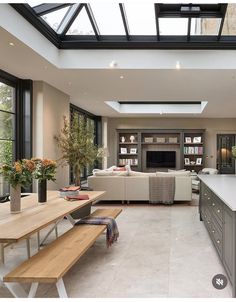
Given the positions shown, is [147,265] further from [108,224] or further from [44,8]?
[44,8]

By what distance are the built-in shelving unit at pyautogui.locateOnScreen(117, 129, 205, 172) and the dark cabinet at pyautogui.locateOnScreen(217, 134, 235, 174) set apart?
30.6 inches

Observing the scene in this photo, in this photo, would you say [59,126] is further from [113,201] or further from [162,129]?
[162,129]

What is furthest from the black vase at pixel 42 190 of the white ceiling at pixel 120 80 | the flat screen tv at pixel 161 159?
the flat screen tv at pixel 161 159

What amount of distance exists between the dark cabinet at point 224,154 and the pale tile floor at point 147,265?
812 centimetres

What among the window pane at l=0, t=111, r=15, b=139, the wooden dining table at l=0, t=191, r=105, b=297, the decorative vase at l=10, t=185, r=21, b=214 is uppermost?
the window pane at l=0, t=111, r=15, b=139

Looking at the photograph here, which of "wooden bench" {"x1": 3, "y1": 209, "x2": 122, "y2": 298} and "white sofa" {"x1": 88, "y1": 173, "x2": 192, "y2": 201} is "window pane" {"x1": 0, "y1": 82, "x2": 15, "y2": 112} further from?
"wooden bench" {"x1": 3, "y1": 209, "x2": 122, "y2": 298}

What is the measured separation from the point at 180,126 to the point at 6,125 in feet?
28.7

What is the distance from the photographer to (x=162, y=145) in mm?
13609

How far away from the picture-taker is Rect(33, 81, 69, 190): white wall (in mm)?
6734

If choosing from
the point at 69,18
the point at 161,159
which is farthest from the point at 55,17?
the point at 161,159

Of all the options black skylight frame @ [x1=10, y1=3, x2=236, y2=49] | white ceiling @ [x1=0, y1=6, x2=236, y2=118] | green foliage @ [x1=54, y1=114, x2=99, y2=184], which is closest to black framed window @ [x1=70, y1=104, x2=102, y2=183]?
white ceiling @ [x1=0, y1=6, x2=236, y2=118]

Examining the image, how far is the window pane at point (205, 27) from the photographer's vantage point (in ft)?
18.1

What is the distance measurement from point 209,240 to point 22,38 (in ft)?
13.3

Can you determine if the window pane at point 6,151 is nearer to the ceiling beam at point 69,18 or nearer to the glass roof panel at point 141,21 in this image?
the ceiling beam at point 69,18
